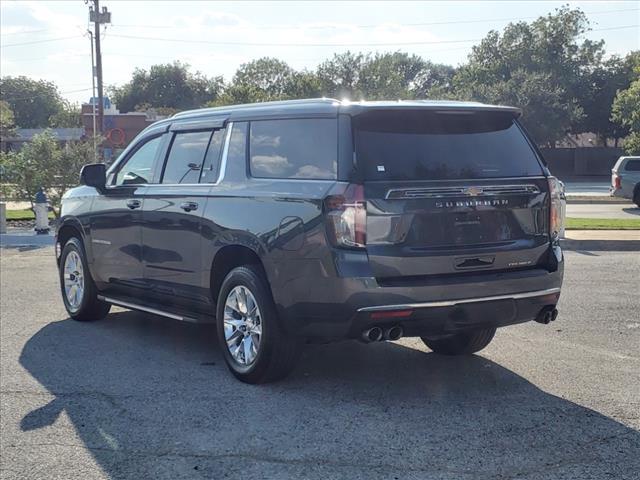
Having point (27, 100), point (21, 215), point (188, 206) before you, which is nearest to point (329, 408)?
point (188, 206)

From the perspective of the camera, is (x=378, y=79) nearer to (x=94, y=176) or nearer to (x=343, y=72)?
(x=343, y=72)

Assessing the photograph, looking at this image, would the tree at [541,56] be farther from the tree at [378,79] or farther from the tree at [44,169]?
the tree at [44,169]

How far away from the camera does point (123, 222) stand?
7293 millimetres

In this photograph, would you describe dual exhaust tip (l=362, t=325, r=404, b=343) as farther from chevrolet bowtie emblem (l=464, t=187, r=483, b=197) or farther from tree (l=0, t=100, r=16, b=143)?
tree (l=0, t=100, r=16, b=143)

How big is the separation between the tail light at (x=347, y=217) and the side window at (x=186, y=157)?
182 cm

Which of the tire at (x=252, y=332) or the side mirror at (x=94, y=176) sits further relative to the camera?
the side mirror at (x=94, y=176)

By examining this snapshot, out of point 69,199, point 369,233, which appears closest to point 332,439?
point 369,233

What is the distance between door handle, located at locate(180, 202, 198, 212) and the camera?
6.29m

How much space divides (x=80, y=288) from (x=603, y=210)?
19.6m

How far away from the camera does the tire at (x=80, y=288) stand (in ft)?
26.4

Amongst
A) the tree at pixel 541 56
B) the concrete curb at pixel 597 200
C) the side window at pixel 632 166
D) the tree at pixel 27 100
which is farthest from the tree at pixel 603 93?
the tree at pixel 27 100

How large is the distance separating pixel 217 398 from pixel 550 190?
280 centimetres

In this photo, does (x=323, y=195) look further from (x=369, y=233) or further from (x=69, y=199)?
(x=69, y=199)

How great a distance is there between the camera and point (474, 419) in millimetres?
4938
